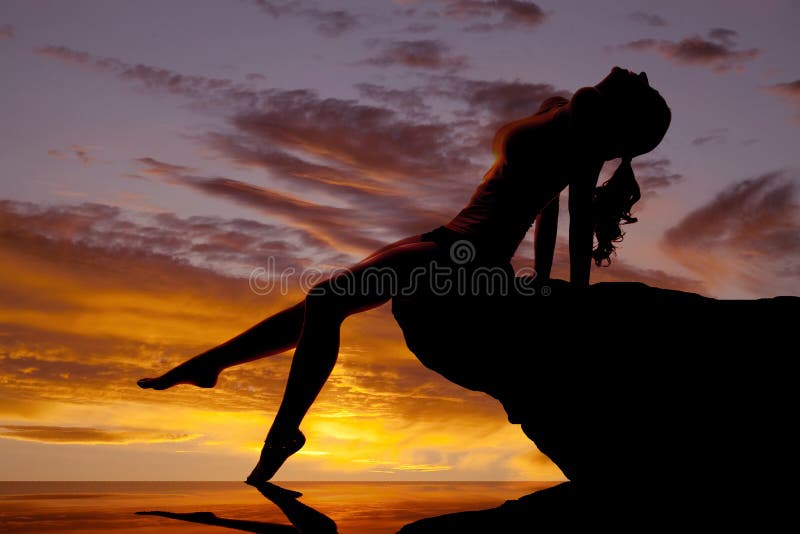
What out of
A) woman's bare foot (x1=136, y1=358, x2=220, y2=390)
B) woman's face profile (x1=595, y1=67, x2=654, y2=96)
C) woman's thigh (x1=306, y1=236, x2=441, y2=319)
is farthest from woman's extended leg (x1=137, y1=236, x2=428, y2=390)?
woman's face profile (x1=595, y1=67, x2=654, y2=96)

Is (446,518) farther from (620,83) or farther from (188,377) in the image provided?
(620,83)

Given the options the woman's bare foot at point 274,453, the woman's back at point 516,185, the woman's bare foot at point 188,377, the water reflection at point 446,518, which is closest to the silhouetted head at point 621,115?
the woman's back at point 516,185

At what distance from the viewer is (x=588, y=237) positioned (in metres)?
4.46

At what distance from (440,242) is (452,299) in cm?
33

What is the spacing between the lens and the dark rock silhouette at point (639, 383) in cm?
343

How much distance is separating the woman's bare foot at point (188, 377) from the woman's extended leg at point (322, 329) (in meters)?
0.76

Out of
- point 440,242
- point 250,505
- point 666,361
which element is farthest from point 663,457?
point 250,505

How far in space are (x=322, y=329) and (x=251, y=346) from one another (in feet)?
2.07

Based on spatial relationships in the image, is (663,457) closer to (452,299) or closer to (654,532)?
(654,532)

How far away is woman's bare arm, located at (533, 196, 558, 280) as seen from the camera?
4844mm

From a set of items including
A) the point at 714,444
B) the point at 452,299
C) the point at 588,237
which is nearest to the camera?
the point at 714,444

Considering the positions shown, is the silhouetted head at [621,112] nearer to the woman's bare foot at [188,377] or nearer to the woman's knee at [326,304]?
the woman's knee at [326,304]

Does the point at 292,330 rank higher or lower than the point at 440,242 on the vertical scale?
lower

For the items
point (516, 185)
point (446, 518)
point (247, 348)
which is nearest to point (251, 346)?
point (247, 348)
